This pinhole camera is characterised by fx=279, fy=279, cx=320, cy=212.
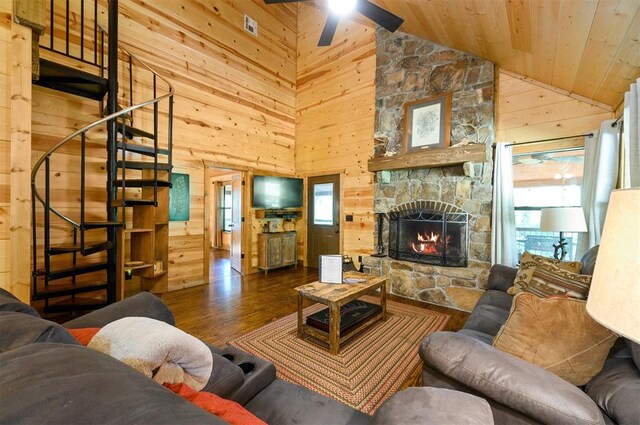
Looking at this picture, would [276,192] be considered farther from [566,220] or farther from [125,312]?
[566,220]

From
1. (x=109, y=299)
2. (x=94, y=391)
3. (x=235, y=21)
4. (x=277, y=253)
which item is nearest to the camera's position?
(x=94, y=391)

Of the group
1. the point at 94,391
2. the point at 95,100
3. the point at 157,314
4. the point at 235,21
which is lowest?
the point at 157,314

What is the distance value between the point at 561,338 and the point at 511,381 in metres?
0.36

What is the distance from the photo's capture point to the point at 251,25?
5.24 meters

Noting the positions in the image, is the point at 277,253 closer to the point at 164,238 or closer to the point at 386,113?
the point at 164,238

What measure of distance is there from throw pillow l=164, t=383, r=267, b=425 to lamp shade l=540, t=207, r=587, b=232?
10.5 ft

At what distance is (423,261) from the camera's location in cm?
400

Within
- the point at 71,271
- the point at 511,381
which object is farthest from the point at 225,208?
the point at 511,381

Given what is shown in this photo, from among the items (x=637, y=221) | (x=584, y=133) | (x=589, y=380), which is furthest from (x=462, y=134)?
(x=637, y=221)

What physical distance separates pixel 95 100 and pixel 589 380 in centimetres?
500

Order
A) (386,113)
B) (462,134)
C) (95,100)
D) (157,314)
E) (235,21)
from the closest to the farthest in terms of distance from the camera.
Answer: (157,314) < (95,100) < (462,134) < (386,113) < (235,21)

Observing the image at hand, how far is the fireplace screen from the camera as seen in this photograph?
3.83m

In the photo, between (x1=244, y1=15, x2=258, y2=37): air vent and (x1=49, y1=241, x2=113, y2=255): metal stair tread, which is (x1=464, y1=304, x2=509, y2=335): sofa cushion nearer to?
(x1=49, y1=241, x2=113, y2=255): metal stair tread

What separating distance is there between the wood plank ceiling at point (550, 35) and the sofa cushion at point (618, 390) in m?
2.03
